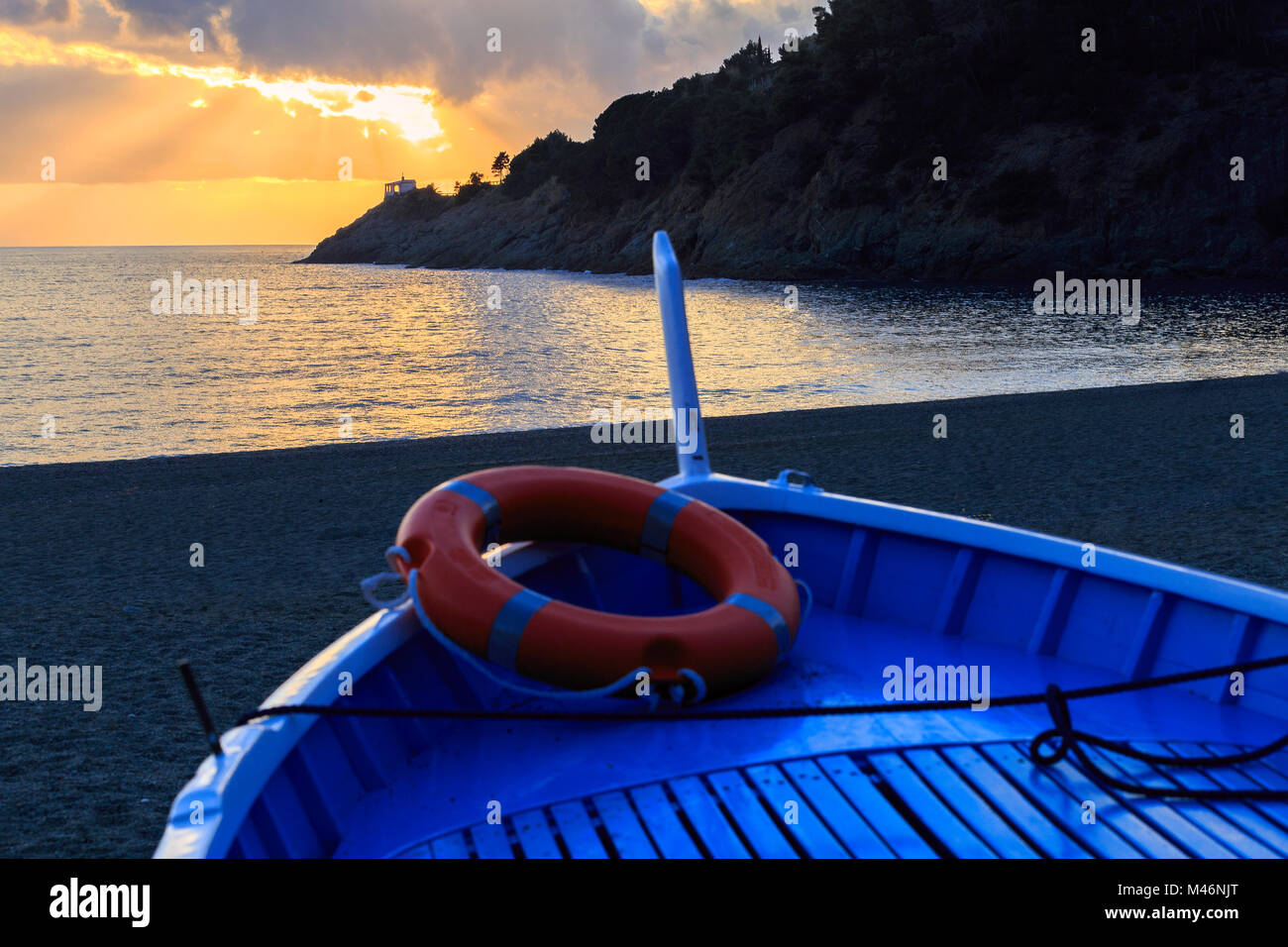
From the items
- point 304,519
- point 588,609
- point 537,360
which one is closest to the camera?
point 588,609

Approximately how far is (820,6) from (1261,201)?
29235 mm

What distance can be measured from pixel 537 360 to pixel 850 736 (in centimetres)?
2360

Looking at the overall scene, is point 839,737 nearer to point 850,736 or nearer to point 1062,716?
point 850,736

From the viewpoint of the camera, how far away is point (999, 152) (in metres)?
50.6

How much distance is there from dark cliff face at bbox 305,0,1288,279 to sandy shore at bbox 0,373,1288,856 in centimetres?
3478

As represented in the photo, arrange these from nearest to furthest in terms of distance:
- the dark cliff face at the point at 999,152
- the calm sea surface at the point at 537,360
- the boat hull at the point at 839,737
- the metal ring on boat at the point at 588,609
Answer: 1. the boat hull at the point at 839,737
2. the metal ring on boat at the point at 588,609
3. the calm sea surface at the point at 537,360
4. the dark cliff face at the point at 999,152

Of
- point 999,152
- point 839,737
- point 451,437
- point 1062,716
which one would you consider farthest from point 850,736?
point 999,152

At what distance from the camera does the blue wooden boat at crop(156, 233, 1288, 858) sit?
94.0 inches

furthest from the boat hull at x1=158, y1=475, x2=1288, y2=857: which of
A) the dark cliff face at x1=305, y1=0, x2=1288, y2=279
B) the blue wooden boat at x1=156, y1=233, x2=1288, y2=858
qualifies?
the dark cliff face at x1=305, y1=0, x2=1288, y2=279

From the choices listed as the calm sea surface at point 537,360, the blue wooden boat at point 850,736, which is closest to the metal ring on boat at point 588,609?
the blue wooden boat at point 850,736

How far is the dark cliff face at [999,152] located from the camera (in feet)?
147

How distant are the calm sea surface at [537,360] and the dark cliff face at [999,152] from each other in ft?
12.8

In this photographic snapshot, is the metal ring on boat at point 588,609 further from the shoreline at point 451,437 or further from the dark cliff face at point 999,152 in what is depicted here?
the dark cliff face at point 999,152
